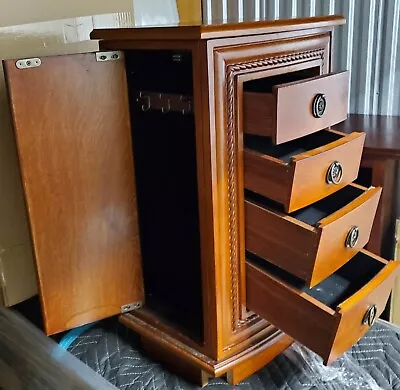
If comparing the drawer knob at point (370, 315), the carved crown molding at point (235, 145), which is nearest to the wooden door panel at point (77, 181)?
the carved crown molding at point (235, 145)

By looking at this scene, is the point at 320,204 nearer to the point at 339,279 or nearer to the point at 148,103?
the point at 339,279

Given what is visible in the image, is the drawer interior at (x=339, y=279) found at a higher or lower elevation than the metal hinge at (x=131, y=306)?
higher

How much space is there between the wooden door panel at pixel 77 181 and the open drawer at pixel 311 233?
27 cm

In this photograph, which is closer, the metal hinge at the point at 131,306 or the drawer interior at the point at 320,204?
the drawer interior at the point at 320,204

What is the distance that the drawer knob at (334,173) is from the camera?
1000 mm

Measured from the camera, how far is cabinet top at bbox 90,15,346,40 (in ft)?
2.88

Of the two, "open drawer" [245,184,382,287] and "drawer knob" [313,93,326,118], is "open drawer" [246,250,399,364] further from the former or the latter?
"drawer knob" [313,93,326,118]

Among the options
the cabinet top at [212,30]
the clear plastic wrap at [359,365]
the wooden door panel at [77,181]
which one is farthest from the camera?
the clear plastic wrap at [359,365]

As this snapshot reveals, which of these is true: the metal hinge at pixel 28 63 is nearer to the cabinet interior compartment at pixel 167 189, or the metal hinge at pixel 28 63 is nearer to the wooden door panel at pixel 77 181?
the wooden door panel at pixel 77 181

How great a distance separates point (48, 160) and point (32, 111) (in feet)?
0.31

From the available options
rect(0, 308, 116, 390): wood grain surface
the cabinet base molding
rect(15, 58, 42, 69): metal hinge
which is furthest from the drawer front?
rect(15, 58, 42, 69): metal hinge

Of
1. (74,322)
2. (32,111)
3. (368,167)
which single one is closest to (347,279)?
(368,167)

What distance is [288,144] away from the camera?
3.66 feet

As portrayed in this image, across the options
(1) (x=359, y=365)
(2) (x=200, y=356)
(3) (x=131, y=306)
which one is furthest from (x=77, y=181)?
(1) (x=359, y=365)
